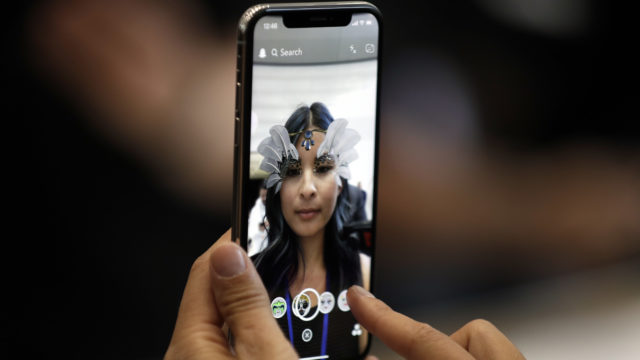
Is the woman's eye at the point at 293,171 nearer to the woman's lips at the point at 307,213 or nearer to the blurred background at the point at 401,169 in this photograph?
the woman's lips at the point at 307,213

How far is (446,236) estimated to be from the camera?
89 cm

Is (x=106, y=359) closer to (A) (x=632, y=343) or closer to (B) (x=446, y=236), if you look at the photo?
(B) (x=446, y=236)

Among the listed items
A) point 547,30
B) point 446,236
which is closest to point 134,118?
point 446,236

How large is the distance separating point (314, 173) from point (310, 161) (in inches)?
0.5

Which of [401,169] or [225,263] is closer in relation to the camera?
[225,263]

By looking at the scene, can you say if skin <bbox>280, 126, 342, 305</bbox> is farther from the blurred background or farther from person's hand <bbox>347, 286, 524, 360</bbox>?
the blurred background

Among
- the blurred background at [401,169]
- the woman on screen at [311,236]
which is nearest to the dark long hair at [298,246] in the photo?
the woman on screen at [311,236]

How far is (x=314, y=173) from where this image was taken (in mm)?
495

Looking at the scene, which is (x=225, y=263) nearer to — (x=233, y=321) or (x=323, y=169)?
(x=233, y=321)

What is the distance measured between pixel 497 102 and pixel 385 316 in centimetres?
57

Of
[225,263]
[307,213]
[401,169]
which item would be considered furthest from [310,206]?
[401,169]

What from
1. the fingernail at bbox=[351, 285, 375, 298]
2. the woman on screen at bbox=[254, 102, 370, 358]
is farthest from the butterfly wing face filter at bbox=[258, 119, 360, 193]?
the fingernail at bbox=[351, 285, 375, 298]

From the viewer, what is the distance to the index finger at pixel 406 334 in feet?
1.30

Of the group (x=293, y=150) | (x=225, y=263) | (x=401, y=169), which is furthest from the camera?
(x=401, y=169)
